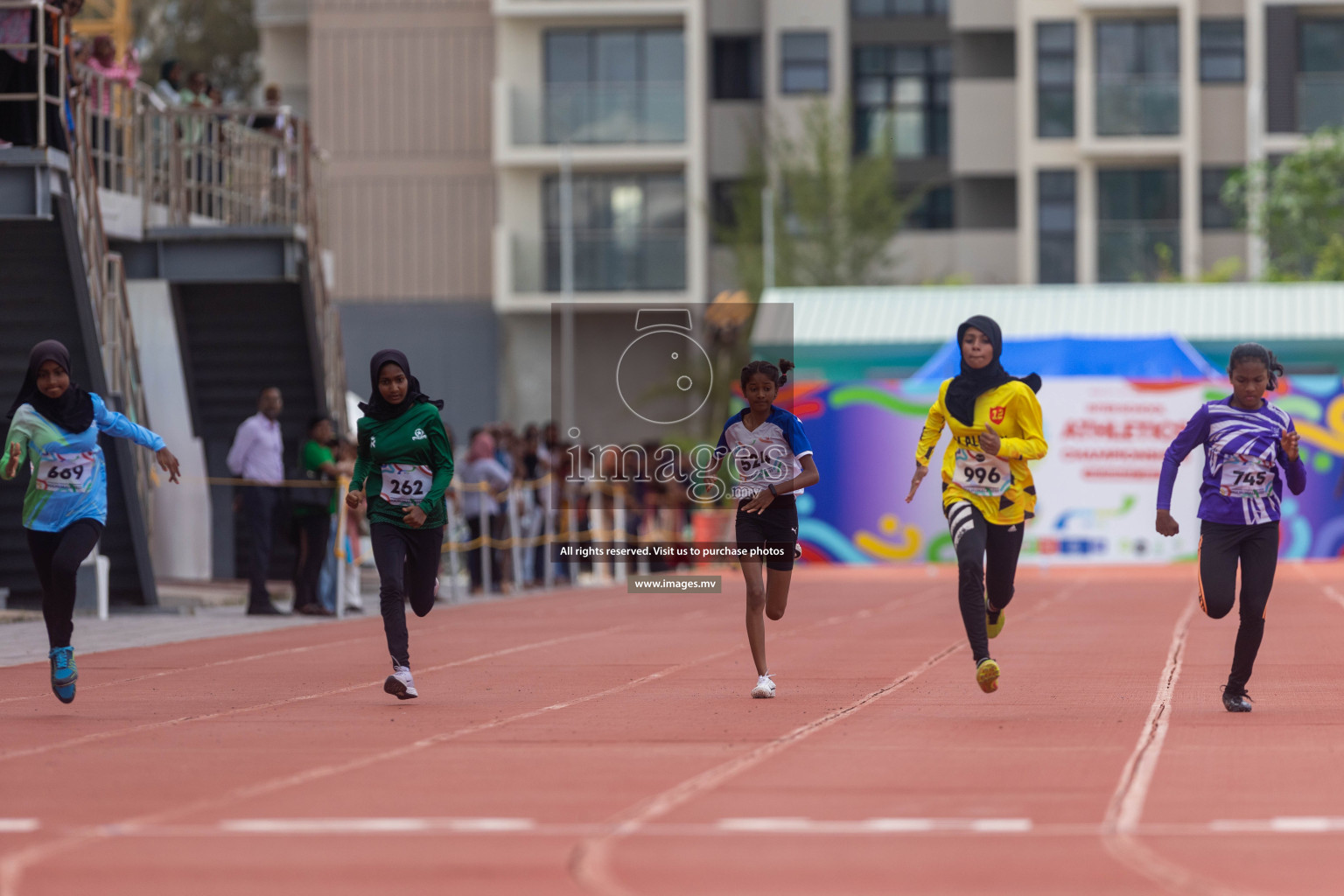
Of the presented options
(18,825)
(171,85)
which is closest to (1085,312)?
(171,85)

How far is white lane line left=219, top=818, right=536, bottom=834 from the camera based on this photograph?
729 centimetres

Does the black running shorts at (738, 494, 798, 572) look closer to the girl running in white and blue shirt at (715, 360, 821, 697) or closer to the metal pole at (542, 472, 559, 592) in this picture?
the girl running in white and blue shirt at (715, 360, 821, 697)

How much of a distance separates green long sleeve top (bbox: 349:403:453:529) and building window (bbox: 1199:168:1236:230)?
4260 centimetres

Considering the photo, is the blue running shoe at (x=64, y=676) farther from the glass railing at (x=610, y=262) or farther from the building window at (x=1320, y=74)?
the building window at (x=1320, y=74)

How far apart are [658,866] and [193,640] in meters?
11.2

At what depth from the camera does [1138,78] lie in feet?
168

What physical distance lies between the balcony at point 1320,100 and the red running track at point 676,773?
37.3 meters

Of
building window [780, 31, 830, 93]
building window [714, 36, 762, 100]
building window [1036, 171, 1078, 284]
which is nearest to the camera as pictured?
building window [1036, 171, 1078, 284]

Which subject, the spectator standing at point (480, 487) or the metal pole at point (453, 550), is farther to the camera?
the spectator standing at point (480, 487)

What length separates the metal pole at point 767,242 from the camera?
50.9 metres

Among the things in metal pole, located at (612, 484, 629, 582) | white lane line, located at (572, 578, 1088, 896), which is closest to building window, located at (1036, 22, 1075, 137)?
metal pole, located at (612, 484, 629, 582)

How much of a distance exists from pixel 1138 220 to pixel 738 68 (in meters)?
10.5

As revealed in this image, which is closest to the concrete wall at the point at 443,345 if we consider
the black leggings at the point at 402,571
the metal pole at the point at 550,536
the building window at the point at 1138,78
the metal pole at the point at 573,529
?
the building window at the point at 1138,78

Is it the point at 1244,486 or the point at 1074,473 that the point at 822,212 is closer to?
the point at 1074,473
